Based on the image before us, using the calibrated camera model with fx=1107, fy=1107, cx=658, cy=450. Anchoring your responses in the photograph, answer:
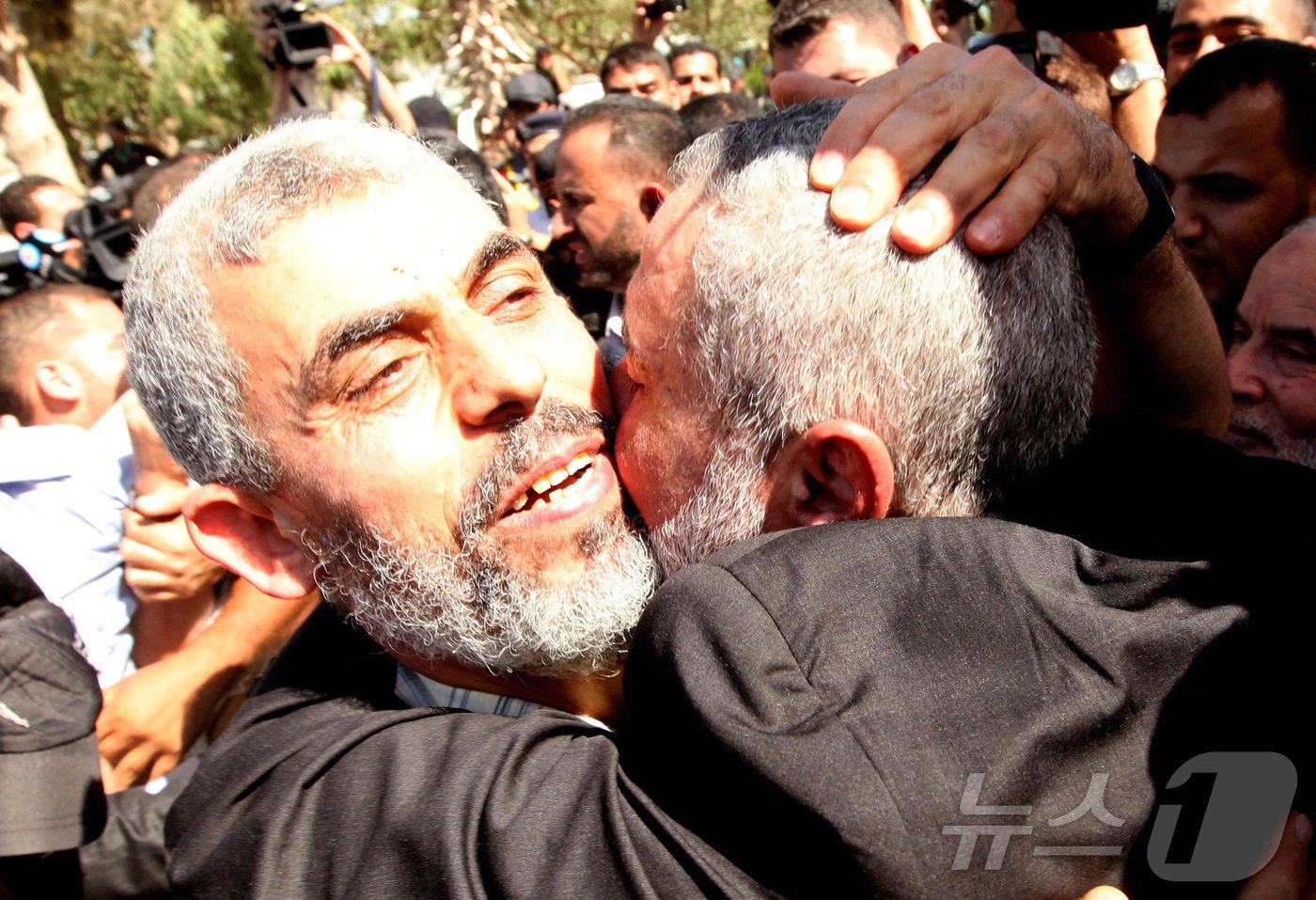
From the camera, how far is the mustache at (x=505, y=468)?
195 cm

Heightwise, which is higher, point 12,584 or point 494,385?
point 494,385

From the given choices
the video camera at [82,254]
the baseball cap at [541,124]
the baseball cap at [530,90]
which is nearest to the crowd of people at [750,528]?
the video camera at [82,254]

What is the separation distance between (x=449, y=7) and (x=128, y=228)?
47.1 ft

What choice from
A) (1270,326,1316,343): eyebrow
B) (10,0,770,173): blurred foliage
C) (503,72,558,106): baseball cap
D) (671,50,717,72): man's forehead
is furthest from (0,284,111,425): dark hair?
(10,0,770,173): blurred foliage

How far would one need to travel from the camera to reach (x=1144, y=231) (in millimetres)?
1943

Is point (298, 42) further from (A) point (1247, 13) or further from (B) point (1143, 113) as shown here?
(A) point (1247, 13)

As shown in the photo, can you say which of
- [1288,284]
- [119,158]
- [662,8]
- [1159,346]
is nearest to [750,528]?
A: [1159,346]

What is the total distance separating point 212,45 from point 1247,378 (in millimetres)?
24268

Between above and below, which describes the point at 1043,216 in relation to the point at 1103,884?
above

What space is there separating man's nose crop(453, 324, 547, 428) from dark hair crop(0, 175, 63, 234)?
7998mm

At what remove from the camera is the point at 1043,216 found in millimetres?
1656

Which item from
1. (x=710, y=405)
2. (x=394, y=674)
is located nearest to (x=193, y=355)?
(x=394, y=674)

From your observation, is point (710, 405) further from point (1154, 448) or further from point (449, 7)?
point (449, 7)

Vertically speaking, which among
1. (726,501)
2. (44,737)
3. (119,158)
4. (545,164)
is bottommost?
(119,158)
